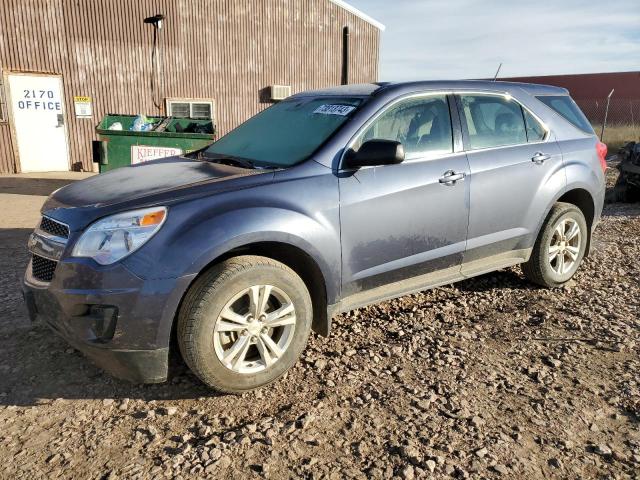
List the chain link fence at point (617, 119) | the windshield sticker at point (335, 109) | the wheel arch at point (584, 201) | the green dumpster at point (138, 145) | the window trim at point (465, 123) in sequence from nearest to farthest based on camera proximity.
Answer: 1. the windshield sticker at point (335, 109)
2. the window trim at point (465, 123)
3. the wheel arch at point (584, 201)
4. the green dumpster at point (138, 145)
5. the chain link fence at point (617, 119)

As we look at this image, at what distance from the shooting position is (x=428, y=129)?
3.58 m

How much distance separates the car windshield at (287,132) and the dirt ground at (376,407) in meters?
1.33

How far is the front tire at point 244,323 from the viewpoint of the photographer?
Answer: 2.62 meters

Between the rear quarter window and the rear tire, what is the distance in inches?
30.0

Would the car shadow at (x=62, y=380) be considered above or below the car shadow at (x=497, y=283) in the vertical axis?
above

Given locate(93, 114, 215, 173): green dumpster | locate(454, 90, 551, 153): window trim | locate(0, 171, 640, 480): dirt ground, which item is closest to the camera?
locate(0, 171, 640, 480): dirt ground

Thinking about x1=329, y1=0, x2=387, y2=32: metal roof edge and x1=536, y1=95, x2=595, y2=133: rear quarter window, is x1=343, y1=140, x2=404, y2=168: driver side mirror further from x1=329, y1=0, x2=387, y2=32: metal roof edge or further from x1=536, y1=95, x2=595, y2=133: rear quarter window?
x1=329, y1=0, x2=387, y2=32: metal roof edge

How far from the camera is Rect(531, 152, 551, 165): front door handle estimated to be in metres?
4.00

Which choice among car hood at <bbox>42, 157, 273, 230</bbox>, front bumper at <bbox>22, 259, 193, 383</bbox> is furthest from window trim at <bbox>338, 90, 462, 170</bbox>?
front bumper at <bbox>22, 259, 193, 383</bbox>

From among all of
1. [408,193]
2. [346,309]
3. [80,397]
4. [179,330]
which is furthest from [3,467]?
[408,193]

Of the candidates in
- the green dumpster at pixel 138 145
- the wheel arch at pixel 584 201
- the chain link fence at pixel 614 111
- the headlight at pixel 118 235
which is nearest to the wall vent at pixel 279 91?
the green dumpster at pixel 138 145

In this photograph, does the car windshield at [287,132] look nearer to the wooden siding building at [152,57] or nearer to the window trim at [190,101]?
the window trim at [190,101]

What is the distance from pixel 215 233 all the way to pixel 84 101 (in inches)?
475

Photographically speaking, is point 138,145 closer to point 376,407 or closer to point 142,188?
point 142,188
